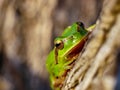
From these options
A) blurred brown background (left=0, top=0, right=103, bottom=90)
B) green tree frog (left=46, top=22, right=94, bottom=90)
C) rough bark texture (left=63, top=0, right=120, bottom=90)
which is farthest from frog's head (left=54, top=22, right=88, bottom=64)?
blurred brown background (left=0, top=0, right=103, bottom=90)

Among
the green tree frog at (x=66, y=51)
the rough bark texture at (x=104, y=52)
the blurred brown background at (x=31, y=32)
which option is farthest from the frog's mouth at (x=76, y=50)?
the blurred brown background at (x=31, y=32)

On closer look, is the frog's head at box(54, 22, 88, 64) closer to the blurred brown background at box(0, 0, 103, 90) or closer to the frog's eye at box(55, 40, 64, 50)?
the frog's eye at box(55, 40, 64, 50)

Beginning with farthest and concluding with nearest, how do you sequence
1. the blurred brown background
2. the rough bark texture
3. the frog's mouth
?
the blurred brown background, the frog's mouth, the rough bark texture

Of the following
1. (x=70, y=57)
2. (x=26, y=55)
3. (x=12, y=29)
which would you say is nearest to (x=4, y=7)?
(x=12, y=29)

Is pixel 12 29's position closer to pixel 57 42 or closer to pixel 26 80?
pixel 26 80

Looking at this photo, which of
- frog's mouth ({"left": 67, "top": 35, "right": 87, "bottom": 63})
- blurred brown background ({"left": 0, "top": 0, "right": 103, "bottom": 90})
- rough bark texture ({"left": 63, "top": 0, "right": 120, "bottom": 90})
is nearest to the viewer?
rough bark texture ({"left": 63, "top": 0, "right": 120, "bottom": 90})

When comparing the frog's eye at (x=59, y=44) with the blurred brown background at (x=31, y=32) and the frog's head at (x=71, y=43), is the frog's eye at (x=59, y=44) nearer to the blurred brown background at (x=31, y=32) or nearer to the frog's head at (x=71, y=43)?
the frog's head at (x=71, y=43)

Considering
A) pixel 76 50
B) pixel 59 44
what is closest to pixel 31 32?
pixel 59 44

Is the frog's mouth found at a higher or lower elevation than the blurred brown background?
higher
